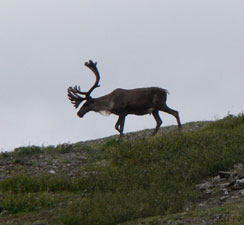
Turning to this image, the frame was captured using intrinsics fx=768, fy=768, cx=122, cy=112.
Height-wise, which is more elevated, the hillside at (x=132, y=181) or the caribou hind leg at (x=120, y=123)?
the caribou hind leg at (x=120, y=123)

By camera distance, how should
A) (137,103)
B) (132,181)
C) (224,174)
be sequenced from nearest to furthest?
(132,181) < (224,174) < (137,103)

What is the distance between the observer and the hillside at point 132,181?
34.5 feet

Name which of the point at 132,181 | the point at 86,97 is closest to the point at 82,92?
the point at 86,97

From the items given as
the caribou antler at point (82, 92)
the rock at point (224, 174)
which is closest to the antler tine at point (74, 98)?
the caribou antler at point (82, 92)

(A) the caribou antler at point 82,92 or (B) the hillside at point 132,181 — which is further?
(A) the caribou antler at point 82,92

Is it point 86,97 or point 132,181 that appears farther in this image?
point 86,97

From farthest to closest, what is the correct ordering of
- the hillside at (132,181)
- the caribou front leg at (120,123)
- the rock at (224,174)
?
the caribou front leg at (120,123) → the rock at (224,174) → the hillside at (132,181)

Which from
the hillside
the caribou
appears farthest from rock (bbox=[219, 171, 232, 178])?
the caribou

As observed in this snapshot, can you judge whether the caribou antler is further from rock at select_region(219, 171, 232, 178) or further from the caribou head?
rock at select_region(219, 171, 232, 178)

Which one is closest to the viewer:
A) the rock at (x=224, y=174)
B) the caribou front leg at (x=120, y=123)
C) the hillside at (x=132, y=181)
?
the hillside at (x=132, y=181)

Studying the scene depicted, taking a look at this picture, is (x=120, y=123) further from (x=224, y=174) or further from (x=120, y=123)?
(x=224, y=174)

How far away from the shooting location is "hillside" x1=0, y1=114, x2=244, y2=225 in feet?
34.5

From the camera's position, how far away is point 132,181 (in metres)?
12.5

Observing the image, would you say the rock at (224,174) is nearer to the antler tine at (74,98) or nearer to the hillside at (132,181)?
the hillside at (132,181)
